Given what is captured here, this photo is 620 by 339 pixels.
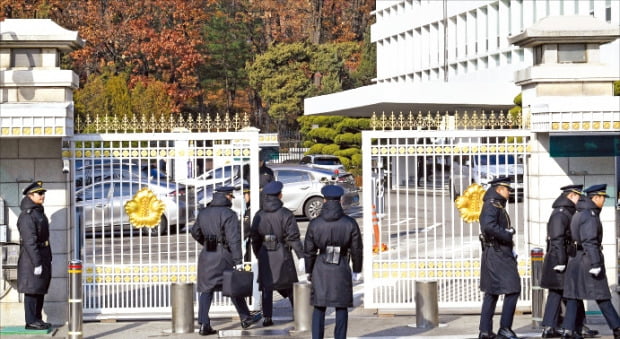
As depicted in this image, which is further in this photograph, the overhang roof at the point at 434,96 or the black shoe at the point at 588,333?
the overhang roof at the point at 434,96

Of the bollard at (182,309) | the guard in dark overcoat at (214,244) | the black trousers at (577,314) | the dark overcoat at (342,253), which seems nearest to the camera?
the dark overcoat at (342,253)

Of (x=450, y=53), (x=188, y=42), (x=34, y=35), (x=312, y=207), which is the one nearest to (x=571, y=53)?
(x=34, y=35)

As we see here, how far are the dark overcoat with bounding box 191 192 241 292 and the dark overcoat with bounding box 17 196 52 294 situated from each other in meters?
1.68

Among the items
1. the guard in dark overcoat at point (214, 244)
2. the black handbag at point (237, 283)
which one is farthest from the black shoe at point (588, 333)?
the guard in dark overcoat at point (214, 244)

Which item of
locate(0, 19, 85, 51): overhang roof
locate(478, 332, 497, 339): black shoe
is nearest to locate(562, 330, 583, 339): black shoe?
locate(478, 332, 497, 339): black shoe

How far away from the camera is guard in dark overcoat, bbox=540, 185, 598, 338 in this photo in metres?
12.8

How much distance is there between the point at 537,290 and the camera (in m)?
13.8

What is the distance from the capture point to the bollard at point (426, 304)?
1401cm

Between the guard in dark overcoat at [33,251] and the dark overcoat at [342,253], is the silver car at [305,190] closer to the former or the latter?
the guard in dark overcoat at [33,251]

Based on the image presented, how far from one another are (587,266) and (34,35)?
6.76m

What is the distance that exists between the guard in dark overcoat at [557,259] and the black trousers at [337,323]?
237 cm

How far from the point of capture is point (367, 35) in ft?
244

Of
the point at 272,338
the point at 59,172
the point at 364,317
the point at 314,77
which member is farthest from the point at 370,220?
the point at 314,77

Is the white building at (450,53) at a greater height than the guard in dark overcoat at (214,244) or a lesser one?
greater
